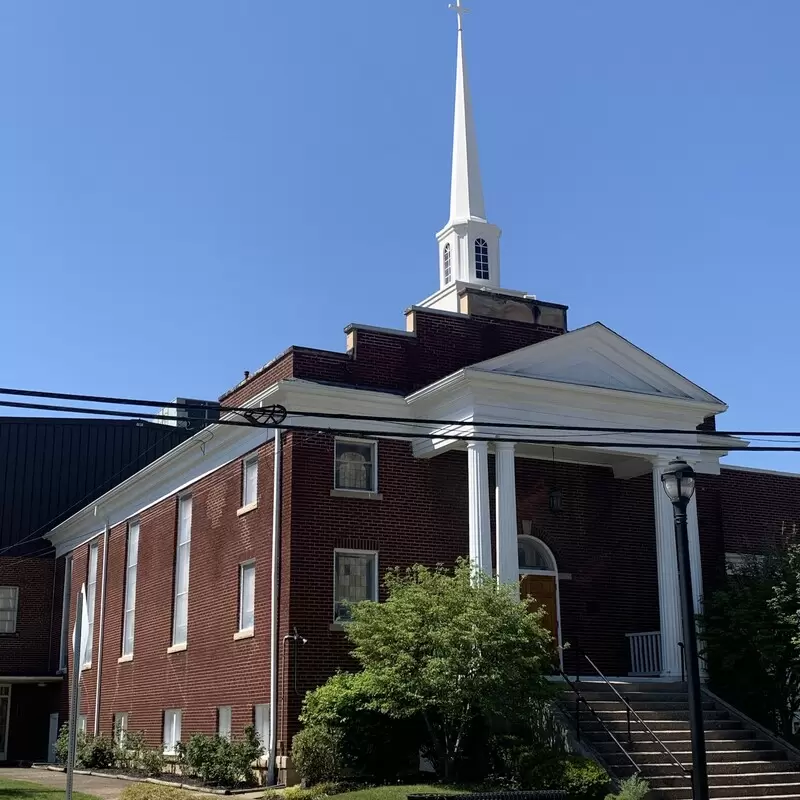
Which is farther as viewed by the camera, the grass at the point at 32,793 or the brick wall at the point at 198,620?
the brick wall at the point at 198,620

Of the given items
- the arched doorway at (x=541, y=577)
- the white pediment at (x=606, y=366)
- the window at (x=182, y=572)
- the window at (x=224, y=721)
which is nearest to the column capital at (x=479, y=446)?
the white pediment at (x=606, y=366)

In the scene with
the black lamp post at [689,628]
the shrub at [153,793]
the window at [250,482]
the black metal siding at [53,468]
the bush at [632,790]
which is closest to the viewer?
the black lamp post at [689,628]

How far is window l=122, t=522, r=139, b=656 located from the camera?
1319 inches

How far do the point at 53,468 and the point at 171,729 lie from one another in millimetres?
17995

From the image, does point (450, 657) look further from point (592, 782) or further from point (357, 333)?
point (357, 333)

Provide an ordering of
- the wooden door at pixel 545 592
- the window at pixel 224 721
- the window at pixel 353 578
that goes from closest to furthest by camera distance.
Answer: the window at pixel 353 578 → the window at pixel 224 721 → the wooden door at pixel 545 592

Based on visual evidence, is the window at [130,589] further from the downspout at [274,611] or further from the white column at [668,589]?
the white column at [668,589]

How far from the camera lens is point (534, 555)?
27.3 metres

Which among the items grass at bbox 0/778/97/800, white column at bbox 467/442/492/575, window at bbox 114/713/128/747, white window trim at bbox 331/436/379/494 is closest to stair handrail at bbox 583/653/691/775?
white column at bbox 467/442/492/575

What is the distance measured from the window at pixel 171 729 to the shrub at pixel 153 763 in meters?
0.38

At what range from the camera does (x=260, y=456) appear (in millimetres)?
25828

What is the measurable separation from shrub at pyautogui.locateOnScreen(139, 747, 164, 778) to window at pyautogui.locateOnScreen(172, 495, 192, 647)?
2.79 metres

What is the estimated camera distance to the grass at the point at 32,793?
20.0 meters

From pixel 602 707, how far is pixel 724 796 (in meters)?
2.93
